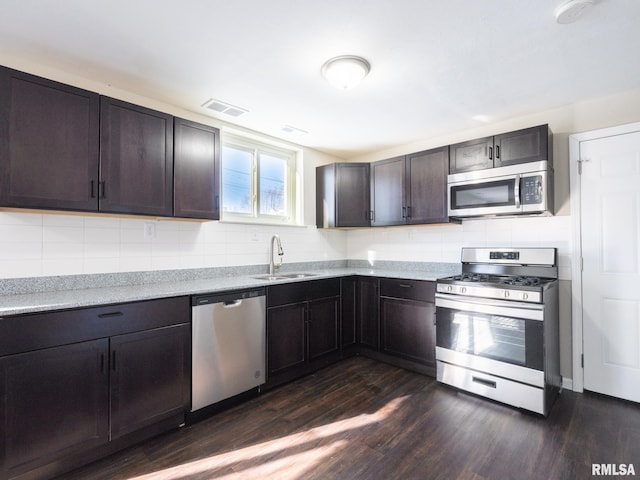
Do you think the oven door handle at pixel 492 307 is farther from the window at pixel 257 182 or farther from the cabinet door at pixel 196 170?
the cabinet door at pixel 196 170

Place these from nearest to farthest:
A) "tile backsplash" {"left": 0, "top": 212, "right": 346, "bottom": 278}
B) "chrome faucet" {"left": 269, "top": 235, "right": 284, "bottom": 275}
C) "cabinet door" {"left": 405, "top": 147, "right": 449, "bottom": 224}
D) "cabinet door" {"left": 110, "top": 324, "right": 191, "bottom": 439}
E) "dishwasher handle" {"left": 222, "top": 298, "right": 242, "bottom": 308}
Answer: "cabinet door" {"left": 110, "top": 324, "right": 191, "bottom": 439} < "tile backsplash" {"left": 0, "top": 212, "right": 346, "bottom": 278} < "dishwasher handle" {"left": 222, "top": 298, "right": 242, "bottom": 308} < "cabinet door" {"left": 405, "top": 147, "right": 449, "bottom": 224} < "chrome faucet" {"left": 269, "top": 235, "right": 284, "bottom": 275}

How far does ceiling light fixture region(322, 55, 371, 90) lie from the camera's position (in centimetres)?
201

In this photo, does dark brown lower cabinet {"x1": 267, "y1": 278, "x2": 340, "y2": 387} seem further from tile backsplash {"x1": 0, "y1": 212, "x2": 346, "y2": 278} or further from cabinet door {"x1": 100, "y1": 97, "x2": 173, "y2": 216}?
cabinet door {"x1": 100, "y1": 97, "x2": 173, "y2": 216}

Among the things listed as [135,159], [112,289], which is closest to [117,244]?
[112,289]

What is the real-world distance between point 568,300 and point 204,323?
117 inches

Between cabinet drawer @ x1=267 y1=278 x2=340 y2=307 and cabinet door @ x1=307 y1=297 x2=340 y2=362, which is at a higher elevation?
cabinet drawer @ x1=267 y1=278 x2=340 y2=307

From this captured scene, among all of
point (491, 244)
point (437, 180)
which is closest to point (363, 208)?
point (437, 180)

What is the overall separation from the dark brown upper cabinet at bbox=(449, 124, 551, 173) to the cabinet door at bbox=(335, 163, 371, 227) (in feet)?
3.39

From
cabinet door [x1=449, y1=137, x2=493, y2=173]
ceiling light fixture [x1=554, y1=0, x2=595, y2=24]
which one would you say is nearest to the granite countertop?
cabinet door [x1=449, y1=137, x2=493, y2=173]

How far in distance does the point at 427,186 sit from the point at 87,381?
3.12m

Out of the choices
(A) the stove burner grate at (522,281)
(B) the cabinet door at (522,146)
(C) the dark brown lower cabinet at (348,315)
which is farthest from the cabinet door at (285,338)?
(B) the cabinet door at (522,146)

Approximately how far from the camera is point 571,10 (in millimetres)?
1562

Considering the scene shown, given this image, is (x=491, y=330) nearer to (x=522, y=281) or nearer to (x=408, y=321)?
(x=522, y=281)

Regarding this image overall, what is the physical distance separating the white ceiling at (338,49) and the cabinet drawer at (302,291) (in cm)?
157
